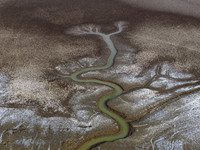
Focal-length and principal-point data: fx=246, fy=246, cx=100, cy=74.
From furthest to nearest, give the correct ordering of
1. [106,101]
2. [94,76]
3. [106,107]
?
1. [94,76]
2. [106,101]
3. [106,107]

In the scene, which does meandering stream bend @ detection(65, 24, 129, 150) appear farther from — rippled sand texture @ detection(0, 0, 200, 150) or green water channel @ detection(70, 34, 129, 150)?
rippled sand texture @ detection(0, 0, 200, 150)

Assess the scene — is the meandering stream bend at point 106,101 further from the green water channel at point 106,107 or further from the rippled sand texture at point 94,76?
the rippled sand texture at point 94,76

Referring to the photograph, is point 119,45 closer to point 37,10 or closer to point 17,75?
point 17,75

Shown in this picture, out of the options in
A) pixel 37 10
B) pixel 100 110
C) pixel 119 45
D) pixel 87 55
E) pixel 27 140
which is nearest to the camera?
pixel 27 140

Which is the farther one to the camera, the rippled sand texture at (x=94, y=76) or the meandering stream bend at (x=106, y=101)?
the rippled sand texture at (x=94, y=76)

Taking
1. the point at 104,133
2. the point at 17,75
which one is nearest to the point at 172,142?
the point at 104,133

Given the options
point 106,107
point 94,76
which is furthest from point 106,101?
point 94,76

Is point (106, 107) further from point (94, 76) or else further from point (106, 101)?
point (94, 76)

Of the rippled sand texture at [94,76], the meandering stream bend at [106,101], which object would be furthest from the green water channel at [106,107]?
the rippled sand texture at [94,76]
